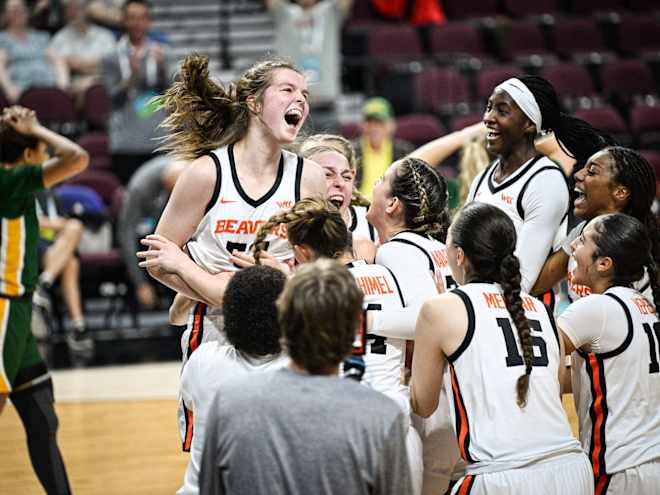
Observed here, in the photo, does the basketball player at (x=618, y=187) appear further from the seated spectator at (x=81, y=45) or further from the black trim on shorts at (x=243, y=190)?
the seated spectator at (x=81, y=45)

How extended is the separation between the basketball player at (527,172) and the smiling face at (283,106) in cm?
85

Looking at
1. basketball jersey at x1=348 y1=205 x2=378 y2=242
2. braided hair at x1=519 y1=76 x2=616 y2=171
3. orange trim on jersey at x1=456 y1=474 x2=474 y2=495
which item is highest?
braided hair at x1=519 y1=76 x2=616 y2=171

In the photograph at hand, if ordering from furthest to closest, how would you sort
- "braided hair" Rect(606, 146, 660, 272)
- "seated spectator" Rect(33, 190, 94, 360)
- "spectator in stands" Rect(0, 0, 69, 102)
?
"spectator in stands" Rect(0, 0, 69, 102), "seated spectator" Rect(33, 190, 94, 360), "braided hair" Rect(606, 146, 660, 272)

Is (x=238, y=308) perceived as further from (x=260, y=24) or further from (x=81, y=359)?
(x=260, y=24)

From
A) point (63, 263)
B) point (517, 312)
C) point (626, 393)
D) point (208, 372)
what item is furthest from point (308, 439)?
point (63, 263)

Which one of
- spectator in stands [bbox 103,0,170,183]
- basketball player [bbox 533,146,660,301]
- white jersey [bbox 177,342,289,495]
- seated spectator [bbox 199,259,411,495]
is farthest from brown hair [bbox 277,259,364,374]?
spectator in stands [bbox 103,0,170,183]

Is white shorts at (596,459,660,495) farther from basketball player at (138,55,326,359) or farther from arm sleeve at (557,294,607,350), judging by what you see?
basketball player at (138,55,326,359)

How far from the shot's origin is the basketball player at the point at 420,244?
3512mm

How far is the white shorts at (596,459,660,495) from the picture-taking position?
3336mm

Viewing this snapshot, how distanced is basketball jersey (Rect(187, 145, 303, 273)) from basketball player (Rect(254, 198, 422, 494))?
0.31m

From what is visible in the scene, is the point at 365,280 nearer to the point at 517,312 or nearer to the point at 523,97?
the point at 517,312

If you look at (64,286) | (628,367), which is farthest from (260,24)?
(628,367)

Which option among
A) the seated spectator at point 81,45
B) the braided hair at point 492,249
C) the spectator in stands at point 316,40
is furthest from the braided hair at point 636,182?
the seated spectator at point 81,45

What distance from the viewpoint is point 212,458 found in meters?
2.32
